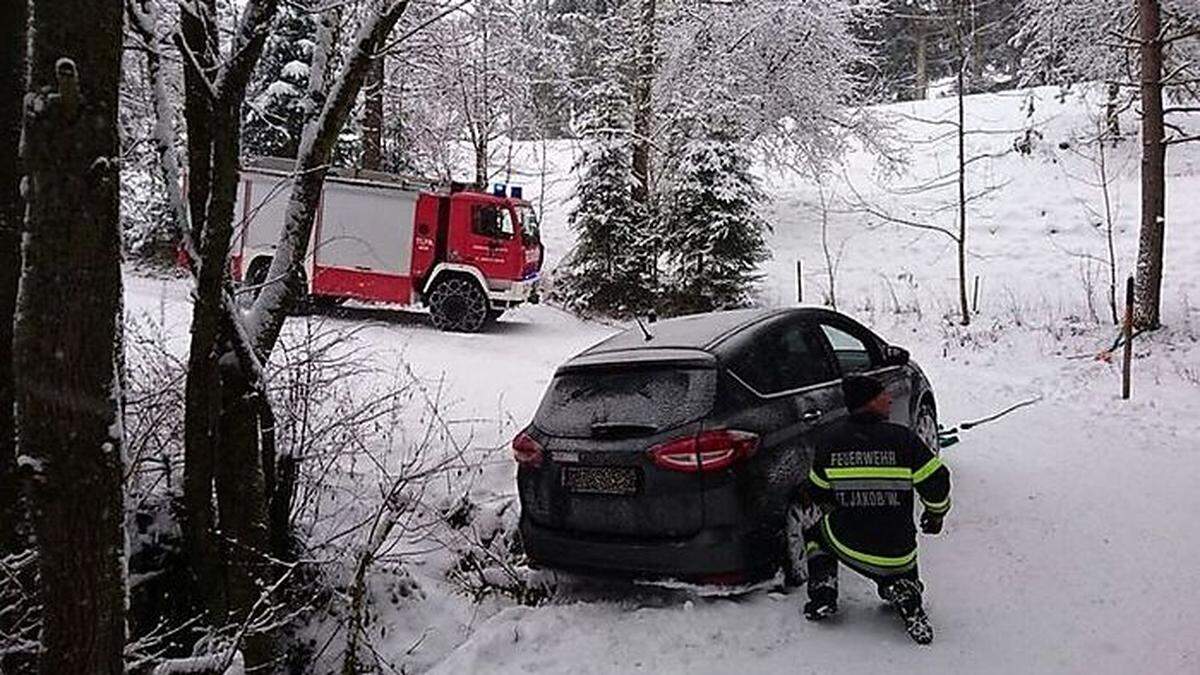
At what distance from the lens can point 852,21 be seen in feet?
71.4

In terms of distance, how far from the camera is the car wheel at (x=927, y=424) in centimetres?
725

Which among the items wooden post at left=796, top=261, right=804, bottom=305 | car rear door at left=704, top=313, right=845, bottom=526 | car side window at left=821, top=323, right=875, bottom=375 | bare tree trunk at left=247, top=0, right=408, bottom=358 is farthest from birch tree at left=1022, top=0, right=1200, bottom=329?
bare tree trunk at left=247, top=0, right=408, bottom=358

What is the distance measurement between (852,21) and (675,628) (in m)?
20.1

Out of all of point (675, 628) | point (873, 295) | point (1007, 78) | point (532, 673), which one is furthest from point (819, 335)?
point (1007, 78)

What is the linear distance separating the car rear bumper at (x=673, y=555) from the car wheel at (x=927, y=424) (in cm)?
272

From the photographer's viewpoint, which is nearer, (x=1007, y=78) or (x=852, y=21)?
(x=852, y=21)

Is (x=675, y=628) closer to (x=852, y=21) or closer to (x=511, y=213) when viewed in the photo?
(x=511, y=213)

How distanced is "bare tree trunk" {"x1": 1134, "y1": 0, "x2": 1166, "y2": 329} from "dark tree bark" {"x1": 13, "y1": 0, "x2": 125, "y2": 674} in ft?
45.7

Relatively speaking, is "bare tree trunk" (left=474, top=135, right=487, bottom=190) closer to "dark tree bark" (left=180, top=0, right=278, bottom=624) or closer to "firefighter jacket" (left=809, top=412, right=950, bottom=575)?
"dark tree bark" (left=180, top=0, right=278, bottom=624)

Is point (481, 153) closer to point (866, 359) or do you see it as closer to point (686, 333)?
point (866, 359)

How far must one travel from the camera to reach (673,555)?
4.84m

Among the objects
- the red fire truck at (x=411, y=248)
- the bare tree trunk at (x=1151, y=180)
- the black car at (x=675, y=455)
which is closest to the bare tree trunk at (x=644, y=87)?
the red fire truck at (x=411, y=248)

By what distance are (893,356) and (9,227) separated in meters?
5.73

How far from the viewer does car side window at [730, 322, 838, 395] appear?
5.29 metres
